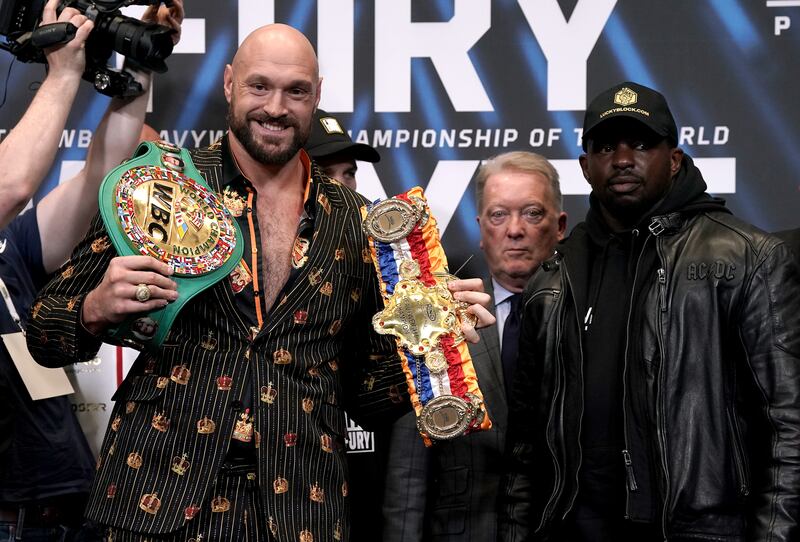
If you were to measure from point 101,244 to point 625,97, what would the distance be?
1344 mm

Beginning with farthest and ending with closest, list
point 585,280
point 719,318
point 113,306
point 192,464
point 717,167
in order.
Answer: point 717,167
point 585,280
point 719,318
point 192,464
point 113,306

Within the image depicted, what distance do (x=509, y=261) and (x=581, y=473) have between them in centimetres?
81

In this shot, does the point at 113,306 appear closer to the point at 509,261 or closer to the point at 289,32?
the point at 289,32

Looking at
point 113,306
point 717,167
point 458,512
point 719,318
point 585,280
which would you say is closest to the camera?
point 113,306

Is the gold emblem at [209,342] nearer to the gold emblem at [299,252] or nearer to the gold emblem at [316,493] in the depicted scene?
the gold emblem at [299,252]

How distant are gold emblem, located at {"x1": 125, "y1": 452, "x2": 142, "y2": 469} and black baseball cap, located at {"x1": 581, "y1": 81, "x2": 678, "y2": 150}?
1359 mm

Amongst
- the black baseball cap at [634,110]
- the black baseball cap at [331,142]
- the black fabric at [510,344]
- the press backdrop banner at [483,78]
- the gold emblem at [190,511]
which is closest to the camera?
the gold emblem at [190,511]

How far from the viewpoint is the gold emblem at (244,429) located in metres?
2.15

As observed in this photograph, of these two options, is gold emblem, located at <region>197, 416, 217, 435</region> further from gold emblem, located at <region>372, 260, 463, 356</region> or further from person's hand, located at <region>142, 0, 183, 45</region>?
person's hand, located at <region>142, 0, 183, 45</region>

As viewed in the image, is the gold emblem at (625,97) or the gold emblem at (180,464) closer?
the gold emblem at (180,464)

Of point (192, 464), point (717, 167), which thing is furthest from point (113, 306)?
point (717, 167)

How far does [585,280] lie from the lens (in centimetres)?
254

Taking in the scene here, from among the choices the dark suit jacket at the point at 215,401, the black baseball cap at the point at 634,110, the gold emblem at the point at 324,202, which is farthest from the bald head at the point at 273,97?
the black baseball cap at the point at 634,110

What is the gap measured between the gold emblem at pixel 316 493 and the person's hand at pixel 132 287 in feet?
1.76
